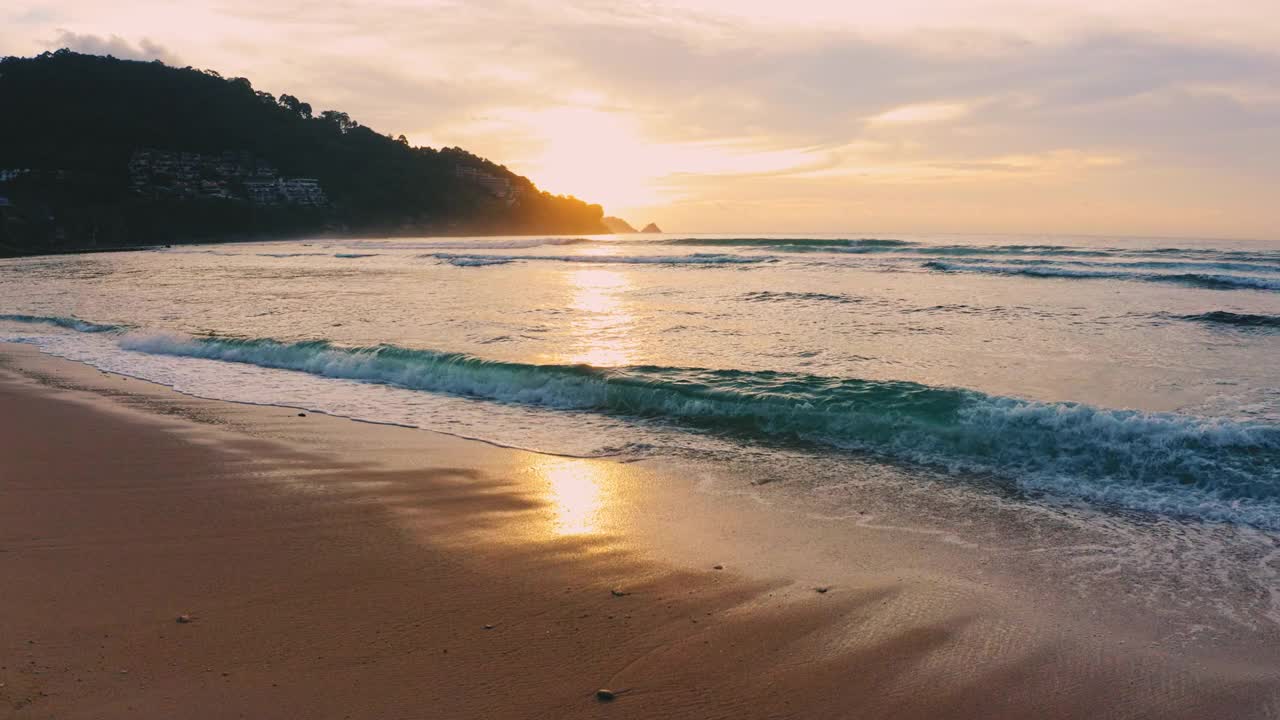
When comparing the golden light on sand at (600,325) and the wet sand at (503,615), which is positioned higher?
the golden light on sand at (600,325)

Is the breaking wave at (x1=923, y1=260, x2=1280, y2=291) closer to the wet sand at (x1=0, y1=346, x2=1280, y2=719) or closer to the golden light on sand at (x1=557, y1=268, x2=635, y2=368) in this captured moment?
the golden light on sand at (x1=557, y1=268, x2=635, y2=368)

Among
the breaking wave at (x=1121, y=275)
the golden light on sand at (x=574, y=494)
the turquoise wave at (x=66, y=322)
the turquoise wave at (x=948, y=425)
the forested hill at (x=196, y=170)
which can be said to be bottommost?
the golden light on sand at (x=574, y=494)

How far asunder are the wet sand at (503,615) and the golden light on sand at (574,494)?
32 mm

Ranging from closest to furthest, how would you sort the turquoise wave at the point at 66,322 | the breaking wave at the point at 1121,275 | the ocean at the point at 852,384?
the ocean at the point at 852,384, the turquoise wave at the point at 66,322, the breaking wave at the point at 1121,275

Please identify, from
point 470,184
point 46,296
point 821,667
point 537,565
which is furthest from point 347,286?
point 470,184

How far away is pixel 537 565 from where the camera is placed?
421cm

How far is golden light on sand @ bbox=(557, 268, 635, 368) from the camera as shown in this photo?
10.6 meters

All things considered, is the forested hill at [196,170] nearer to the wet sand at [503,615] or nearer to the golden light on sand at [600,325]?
the golden light on sand at [600,325]

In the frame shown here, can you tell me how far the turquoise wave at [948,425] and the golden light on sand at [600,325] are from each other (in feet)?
3.58

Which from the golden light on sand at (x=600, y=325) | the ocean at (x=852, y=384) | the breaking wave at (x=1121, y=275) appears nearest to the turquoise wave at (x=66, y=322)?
the ocean at (x=852, y=384)

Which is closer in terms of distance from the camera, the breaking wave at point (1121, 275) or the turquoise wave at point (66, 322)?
the turquoise wave at point (66, 322)

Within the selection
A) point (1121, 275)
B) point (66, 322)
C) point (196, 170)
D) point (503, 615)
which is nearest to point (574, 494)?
point (503, 615)

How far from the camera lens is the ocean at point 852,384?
5.34m

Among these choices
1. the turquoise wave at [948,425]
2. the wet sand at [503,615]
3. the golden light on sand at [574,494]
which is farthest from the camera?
the turquoise wave at [948,425]
